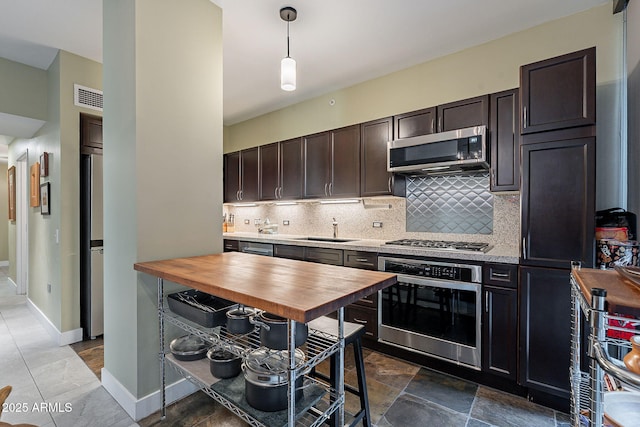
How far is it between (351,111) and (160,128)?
240cm

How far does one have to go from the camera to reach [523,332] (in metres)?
2.05

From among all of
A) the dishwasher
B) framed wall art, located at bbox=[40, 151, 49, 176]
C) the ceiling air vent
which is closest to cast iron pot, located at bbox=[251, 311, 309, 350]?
the dishwasher

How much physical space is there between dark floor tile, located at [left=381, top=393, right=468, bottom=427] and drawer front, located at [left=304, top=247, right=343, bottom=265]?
1.35m

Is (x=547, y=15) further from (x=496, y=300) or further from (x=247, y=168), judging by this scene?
(x=247, y=168)

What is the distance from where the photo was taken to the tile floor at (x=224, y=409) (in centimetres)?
185

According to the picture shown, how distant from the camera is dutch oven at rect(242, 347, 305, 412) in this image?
4.32 feet

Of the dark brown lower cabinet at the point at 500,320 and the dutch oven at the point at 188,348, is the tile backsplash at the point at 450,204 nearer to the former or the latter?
the dark brown lower cabinet at the point at 500,320

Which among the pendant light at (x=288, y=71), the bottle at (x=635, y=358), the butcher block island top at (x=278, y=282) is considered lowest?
the bottle at (x=635, y=358)

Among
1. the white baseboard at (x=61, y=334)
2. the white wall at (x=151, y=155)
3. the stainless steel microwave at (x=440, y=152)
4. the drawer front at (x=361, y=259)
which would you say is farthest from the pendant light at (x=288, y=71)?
the white baseboard at (x=61, y=334)

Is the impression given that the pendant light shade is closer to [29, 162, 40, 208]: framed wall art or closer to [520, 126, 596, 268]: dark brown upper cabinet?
[520, 126, 596, 268]: dark brown upper cabinet

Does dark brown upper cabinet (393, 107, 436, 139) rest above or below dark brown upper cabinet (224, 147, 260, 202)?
above

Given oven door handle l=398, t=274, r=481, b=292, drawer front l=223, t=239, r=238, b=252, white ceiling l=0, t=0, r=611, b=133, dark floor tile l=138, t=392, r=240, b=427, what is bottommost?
dark floor tile l=138, t=392, r=240, b=427

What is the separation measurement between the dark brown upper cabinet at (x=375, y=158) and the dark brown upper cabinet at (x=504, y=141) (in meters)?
0.92

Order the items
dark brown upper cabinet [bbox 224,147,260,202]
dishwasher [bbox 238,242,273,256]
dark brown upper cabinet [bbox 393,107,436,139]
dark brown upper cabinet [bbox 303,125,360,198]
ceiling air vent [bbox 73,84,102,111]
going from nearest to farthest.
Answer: dark brown upper cabinet [bbox 393,107,436,139] → ceiling air vent [bbox 73,84,102,111] → dark brown upper cabinet [bbox 303,125,360,198] → dishwasher [bbox 238,242,273,256] → dark brown upper cabinet [bbox 224,147,260,202]
